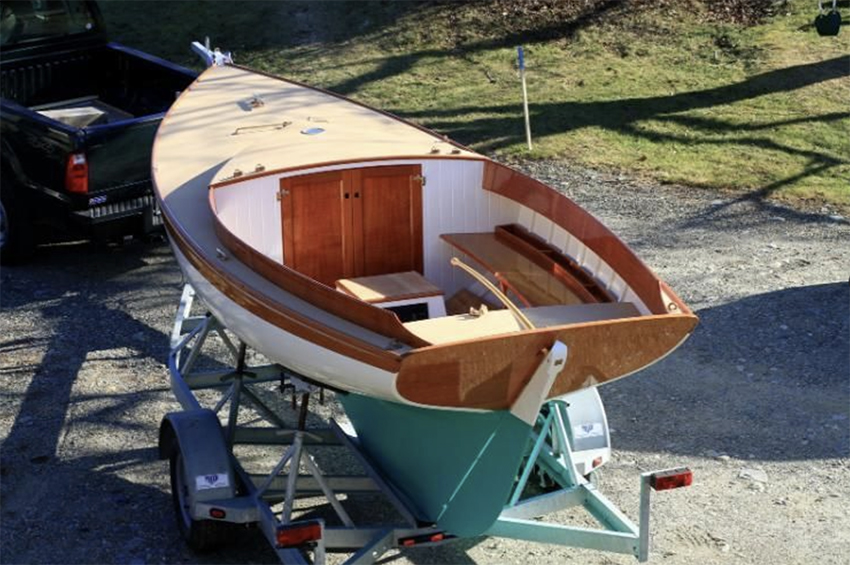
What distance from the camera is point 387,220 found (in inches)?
309

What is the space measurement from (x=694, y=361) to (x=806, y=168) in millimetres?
4518

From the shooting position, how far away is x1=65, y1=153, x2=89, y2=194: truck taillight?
32.4ft

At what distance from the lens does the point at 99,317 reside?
991cm

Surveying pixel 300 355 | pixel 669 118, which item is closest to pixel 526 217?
pixel 300 355

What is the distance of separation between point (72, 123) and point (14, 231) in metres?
1.25

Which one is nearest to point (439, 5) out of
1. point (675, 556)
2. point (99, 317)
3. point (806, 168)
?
point (806, 168)

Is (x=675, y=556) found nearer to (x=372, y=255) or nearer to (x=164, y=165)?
(x=372, y=255)

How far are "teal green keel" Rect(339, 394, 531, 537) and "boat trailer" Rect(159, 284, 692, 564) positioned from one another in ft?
0.35

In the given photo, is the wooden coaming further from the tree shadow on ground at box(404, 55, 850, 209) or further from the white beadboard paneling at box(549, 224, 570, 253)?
the tree shadow on ground at box(404, 55, 850, 209)

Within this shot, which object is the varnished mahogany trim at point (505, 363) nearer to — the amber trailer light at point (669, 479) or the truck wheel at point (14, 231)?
the amber trailer light at point (669, 479)

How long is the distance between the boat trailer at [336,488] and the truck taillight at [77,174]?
2.77m

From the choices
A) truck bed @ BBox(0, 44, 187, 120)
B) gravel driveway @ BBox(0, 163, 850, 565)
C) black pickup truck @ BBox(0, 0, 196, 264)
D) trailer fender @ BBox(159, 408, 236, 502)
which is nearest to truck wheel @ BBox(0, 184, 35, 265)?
black pickup truck @ BBox(0, 0, 196, 264)

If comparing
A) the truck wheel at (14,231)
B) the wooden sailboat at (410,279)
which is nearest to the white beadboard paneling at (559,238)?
the wooden sailboat at (410,279)

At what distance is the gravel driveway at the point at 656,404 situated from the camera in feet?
22.8
